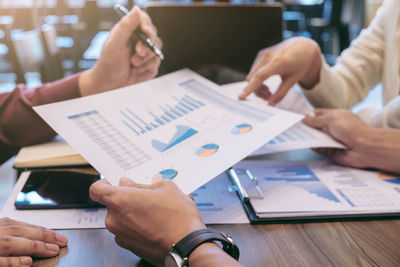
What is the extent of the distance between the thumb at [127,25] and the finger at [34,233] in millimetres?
518

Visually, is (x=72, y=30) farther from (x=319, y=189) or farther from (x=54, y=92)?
(x=319, y=189)

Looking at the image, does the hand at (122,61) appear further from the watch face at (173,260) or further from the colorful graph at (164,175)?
the watch face at (173,260)

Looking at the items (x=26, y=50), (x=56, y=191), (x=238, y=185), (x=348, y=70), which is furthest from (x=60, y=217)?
(x=26, y=50)

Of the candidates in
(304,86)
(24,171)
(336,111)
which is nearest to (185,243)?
(24,171)

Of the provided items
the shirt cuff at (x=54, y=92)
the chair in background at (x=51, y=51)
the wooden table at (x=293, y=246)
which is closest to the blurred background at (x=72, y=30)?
the chair in background at (x=51, y=51)

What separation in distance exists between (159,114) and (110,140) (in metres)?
0.13

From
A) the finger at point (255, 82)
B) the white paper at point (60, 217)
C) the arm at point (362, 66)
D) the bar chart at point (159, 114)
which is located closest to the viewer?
the white paper at point (60, 217)

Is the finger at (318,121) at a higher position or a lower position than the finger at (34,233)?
lower

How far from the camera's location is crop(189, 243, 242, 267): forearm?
1.33ft

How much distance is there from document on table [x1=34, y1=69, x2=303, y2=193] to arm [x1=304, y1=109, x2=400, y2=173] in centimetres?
15

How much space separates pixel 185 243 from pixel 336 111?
549 mm

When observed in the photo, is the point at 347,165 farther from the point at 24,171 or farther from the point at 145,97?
the point at 24,171

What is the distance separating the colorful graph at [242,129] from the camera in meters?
0.66

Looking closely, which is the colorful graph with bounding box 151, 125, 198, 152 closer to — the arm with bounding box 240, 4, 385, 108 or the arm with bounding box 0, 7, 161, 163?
the arm with bounding box 240, 4, 385, 108
